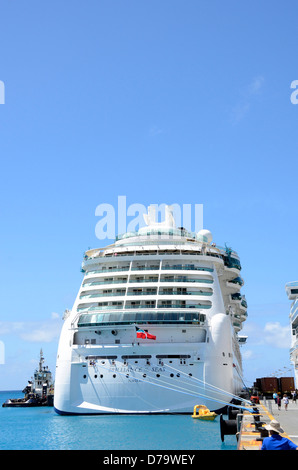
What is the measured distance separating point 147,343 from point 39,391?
57910 mm

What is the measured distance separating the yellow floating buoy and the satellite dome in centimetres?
1875

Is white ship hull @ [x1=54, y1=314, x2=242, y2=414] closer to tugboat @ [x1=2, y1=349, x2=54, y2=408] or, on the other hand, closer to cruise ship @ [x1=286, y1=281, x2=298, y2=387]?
cruise ship @ [x1=286, y1=281, x2=298, y2=387]

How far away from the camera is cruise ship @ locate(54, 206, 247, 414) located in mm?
30688

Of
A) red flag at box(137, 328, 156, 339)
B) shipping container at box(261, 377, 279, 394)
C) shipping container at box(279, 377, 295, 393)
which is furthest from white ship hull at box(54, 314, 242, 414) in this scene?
shipping container at box(279, 377, 295, 393)

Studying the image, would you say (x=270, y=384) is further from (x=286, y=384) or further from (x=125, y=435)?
(x=125, y=435)

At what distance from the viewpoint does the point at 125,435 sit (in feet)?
81.8

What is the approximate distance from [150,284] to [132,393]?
8.38 meters

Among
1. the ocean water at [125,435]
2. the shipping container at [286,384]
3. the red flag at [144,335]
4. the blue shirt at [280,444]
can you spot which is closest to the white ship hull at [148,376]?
the red flag at [144,335]

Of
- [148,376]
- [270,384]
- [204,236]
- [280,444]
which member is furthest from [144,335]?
[270,384]
